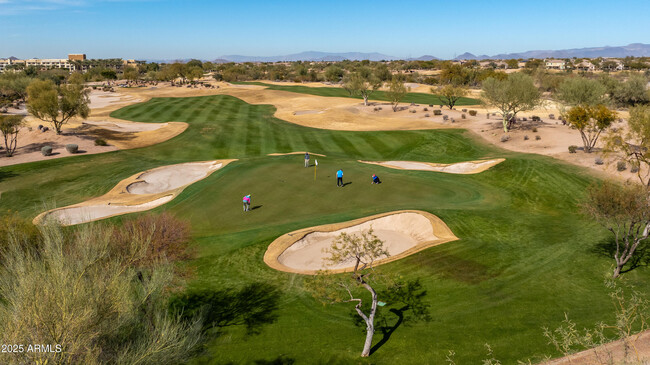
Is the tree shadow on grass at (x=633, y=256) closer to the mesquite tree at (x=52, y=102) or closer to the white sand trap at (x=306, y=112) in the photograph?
the mesquite tree at (x=52, y=102)

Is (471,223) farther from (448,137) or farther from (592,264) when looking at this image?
(448,137)

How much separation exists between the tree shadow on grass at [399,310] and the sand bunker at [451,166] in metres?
27.3

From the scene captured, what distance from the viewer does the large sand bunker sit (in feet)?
87.0

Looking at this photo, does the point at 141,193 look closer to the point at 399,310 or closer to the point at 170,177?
the point at 170,177

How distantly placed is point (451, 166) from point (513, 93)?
68.5 feet

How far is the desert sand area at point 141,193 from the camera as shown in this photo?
123ft

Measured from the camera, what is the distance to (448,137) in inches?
2576

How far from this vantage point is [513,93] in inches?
2406

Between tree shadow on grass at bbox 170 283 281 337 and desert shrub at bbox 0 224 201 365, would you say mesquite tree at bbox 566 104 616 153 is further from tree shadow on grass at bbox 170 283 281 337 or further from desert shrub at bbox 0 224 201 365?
desert shrub at bbox 0 224 201 365

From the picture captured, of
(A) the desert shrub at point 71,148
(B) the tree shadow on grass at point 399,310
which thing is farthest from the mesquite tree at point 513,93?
(A) the desert shrub at point 71,148

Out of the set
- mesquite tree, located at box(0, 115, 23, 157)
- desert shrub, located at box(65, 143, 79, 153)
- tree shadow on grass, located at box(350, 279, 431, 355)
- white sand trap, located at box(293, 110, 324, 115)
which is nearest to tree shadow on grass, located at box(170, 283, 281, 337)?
tree shadow on grass, located at box(350, 279, 431, 355)

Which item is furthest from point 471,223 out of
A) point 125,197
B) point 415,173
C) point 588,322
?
point 125,197

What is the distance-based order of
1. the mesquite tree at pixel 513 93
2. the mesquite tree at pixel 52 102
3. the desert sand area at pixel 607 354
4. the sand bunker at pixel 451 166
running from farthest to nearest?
the mesquite tree at pixel 513 93, the mesquite tree at pixel 52 102, the sand bunker at pixel 451 166, the desert sand area at pixel 607 354

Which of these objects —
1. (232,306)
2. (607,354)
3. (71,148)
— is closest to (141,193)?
(71,148)
